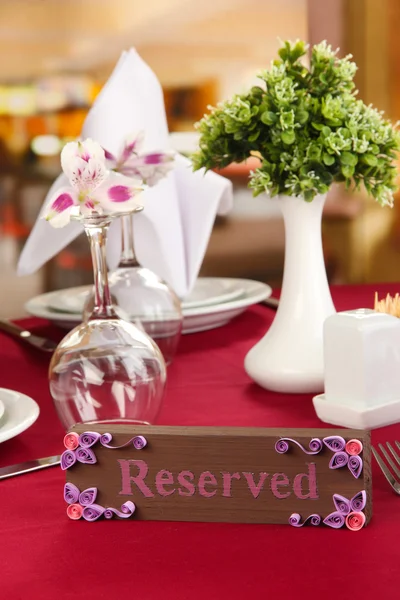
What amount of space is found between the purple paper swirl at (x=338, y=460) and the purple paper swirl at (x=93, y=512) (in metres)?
0.18

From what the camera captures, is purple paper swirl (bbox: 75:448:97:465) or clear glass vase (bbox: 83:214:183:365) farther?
clear glass vase (bbox: 83:214:183:365)

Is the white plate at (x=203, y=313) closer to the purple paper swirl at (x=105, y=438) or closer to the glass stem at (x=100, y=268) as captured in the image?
the glass stem at (x=100, y=268)

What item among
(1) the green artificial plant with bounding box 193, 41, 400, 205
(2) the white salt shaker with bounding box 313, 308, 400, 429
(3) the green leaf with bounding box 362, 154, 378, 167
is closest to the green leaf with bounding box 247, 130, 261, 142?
(1) the green artificial plant with bounding box 193, 41, 400, 205

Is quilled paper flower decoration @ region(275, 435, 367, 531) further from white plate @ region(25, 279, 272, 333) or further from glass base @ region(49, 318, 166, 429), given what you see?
white plate @ region(25, 279, 272, 333)

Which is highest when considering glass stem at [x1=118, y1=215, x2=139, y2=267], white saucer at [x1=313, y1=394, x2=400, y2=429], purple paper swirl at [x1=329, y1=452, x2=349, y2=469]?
glass stem at [x1=118, y1=215, x2=139, y2=267]

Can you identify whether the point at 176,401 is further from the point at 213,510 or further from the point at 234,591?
the point at 234,591

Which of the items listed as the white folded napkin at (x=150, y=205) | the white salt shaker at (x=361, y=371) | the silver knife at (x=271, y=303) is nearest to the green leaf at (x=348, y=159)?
the white salt shaker at (x=361, y=371)

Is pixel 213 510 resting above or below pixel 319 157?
below

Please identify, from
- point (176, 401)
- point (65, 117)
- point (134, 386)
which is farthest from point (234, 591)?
point (65, 117)

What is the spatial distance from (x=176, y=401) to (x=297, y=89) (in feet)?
1.22

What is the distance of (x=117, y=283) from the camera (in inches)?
43.9

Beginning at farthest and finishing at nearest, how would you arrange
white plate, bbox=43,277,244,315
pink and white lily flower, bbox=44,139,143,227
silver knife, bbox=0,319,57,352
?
white plate, bbox=43,277,244,315 < silver knife, bbox=0,319,57,352 < pink and white lily flower, bbox=44,139,143,227

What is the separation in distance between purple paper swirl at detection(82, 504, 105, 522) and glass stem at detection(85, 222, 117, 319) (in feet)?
0.69

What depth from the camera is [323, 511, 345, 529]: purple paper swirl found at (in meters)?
0.64
